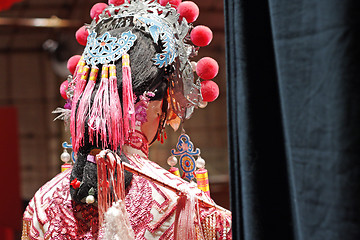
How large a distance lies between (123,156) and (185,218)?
0.78 feet

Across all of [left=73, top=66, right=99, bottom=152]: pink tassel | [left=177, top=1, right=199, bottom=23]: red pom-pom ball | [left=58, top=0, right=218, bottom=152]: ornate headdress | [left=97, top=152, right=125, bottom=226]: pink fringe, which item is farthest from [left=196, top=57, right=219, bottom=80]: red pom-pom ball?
[left=97, top=152, right=125, bottom=226]: pink fringe

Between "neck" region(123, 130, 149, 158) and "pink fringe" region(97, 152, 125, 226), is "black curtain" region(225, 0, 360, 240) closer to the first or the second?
"pink fringe" region(97, 152, 125, 226)

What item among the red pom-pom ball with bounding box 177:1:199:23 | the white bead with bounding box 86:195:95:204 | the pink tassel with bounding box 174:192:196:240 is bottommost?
the pink tassel with bounding box 174:192:196:240

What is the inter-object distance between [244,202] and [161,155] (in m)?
2.09

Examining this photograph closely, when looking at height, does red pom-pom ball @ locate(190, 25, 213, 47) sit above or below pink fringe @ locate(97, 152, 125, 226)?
above

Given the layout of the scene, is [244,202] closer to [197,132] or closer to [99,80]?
[99,80]

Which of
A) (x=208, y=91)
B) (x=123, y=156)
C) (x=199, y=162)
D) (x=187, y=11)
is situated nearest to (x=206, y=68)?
(x=208, y=91)

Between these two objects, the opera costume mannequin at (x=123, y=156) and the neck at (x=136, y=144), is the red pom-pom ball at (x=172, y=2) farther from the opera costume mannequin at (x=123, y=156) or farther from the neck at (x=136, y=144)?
the neck at (x=136, y=144)

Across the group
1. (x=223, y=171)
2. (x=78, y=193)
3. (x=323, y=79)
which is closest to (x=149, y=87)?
(x=78, y=193)

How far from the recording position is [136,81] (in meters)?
1.16

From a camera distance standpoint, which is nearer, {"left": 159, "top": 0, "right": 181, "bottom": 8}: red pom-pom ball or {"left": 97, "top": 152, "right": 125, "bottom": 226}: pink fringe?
{"left": 97, "top": 152, "right": 125, "bottom": 226}: pink fringe

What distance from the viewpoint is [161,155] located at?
262 centimetres

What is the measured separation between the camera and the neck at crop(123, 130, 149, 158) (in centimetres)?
117

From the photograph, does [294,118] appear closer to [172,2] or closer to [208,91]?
[208,91]
